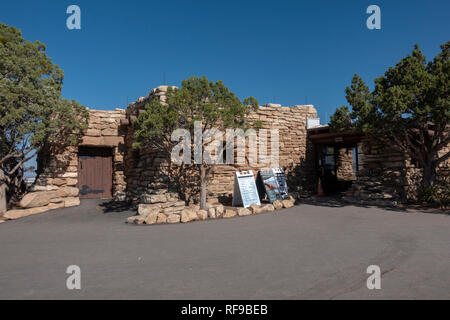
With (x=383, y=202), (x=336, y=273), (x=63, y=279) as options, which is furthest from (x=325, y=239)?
(x=383, y=202)

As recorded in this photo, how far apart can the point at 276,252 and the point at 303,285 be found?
1272 millimetres

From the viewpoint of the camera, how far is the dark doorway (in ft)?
35.9

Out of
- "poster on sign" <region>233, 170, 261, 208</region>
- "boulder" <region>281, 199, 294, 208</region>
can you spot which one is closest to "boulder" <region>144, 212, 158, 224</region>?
"poster on sign" <region>233, 170, 261, 208</region>

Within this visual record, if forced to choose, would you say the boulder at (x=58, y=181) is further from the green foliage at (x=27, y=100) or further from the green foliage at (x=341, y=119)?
the green foliage at (x=341, y=119)

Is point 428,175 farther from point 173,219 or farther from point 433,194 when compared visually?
point 173,219

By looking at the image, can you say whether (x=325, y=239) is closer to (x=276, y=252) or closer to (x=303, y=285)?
(x=276, y=252)

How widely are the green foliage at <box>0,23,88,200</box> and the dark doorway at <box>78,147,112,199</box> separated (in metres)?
1.60

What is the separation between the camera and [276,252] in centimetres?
A: 432

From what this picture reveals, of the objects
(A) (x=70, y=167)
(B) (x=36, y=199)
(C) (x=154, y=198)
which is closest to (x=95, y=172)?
(A) (x=70, y=167)

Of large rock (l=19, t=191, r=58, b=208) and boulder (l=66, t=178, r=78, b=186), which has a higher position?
boulder (l=66, t=178, r=78, b=186)

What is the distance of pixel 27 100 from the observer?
8.23 meters

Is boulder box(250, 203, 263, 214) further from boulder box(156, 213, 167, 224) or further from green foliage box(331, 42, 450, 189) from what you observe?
green foliage box(331, 42, 450, 189)

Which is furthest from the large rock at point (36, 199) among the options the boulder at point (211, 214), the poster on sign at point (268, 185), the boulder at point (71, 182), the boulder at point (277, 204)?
the boulder at point (277, 204)

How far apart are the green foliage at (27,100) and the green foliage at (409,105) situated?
362 inches
